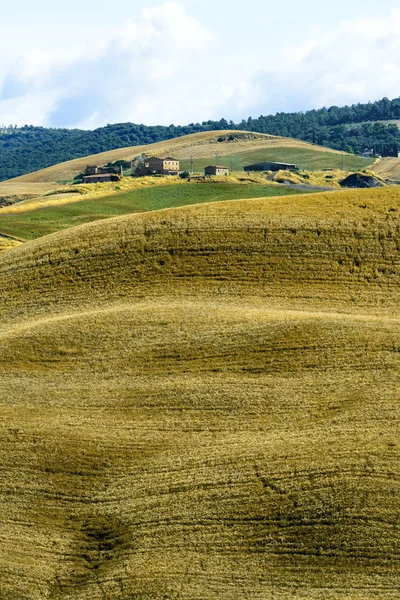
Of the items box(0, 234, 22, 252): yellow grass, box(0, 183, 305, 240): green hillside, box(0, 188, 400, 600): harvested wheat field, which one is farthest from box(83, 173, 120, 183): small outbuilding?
box(0, 188, 400, 600): harvested wheat field

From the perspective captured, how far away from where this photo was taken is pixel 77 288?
5856 cm

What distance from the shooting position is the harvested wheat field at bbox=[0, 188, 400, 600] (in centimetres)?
3466

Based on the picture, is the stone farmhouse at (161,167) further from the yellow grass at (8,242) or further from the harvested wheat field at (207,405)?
the harvested wheat field at (207,405)

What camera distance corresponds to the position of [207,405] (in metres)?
44.0

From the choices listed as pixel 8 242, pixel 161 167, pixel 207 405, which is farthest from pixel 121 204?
pixel 207 405

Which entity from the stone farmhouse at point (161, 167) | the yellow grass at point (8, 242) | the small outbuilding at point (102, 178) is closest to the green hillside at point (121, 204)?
the yellow grass at point (8, 242)

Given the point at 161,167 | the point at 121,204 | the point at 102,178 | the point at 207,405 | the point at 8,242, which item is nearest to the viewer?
the point at 207,405

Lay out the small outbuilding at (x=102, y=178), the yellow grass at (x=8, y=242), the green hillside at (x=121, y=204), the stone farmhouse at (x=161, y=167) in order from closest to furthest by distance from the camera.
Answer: the yellow grass at (x=8, y=242) → the green hillside at (x=121, y=204) → the small outbuilding at (x=102, y=178) → the stone farmhouse at (x=161, y=167)

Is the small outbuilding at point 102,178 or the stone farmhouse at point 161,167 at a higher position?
the stone farmhouse at point 161,167

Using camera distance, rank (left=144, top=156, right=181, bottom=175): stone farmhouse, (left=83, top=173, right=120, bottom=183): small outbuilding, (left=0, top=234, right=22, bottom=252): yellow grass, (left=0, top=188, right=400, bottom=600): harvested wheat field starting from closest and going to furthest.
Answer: (left=0, top=188, right=400, bottom=600): harvested wheat field
(left=0, top=234, right=22, bottom=252): yellow grass
(left=83, top=173, right=120, bottom=183): small outbuilding
(left=144, top=156, right=181, bottom=175): stone farmhouse

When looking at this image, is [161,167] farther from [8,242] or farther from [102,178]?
[8,242]

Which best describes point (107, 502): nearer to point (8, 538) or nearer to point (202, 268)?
point (8, 538)

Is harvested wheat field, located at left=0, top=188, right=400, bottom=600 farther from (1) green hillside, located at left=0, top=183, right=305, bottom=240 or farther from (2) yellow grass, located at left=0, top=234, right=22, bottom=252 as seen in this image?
(1) green hillside, located at left=0, top=183, right=305, bottom=240

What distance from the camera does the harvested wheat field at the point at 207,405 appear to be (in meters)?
34.7
